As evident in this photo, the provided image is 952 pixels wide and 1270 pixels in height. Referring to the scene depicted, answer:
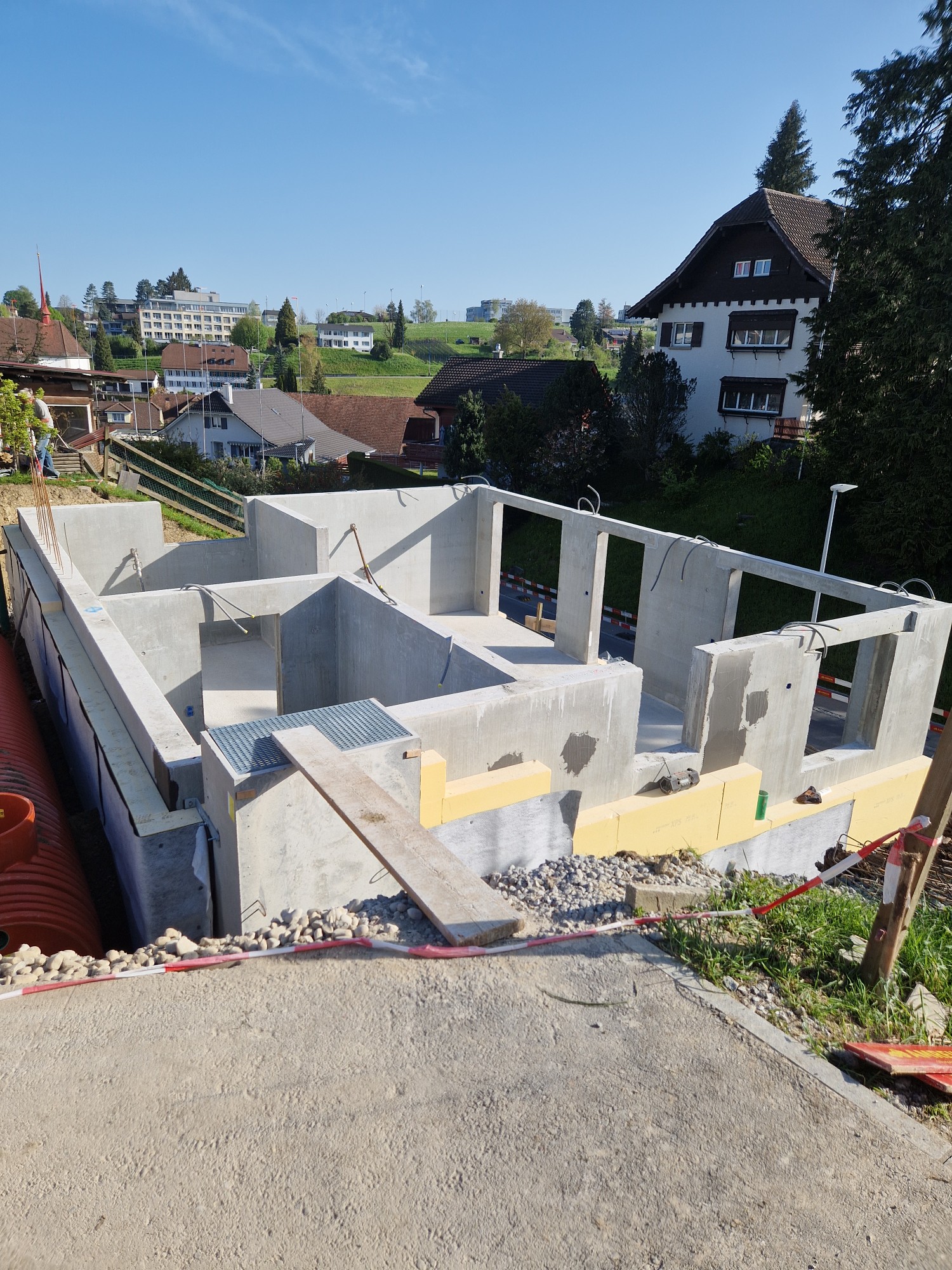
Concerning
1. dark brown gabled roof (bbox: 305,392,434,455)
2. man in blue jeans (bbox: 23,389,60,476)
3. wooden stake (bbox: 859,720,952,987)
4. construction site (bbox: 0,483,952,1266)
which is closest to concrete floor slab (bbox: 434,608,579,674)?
construction site (bbox: 0,483,952,1266)

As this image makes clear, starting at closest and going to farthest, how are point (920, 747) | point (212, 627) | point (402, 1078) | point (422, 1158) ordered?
point (422, 1158) < point (402, 1078) < point (920, 747) < point (212, 627)

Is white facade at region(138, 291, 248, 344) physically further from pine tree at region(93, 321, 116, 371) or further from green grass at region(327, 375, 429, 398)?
green grass at region(327, 375, 429, 398)

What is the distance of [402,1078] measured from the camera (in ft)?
16.4

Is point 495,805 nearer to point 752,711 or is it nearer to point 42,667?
point 752,711

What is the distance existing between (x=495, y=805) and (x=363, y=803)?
308cm

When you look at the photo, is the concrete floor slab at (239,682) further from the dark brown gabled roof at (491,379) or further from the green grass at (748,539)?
the dark brown gabled roof at (491,379)

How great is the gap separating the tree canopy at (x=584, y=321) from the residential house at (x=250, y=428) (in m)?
73.2

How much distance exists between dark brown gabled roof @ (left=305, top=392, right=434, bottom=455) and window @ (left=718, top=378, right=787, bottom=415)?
29905 mm

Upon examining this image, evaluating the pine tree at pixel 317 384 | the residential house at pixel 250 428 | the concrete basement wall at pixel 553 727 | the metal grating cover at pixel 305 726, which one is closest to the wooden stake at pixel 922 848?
the metal grating cover at pixel 305 726

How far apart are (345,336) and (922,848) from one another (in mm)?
150489

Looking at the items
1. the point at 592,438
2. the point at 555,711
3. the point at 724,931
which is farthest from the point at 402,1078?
the point at 592,438

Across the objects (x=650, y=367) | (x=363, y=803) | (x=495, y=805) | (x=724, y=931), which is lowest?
(x=495, y=805)

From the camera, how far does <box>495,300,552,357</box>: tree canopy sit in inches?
3322

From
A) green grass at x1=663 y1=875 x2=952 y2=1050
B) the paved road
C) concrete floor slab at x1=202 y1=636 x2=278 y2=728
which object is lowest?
concrete floor slab at x1=202 y1=636 x2=278 y2=728
